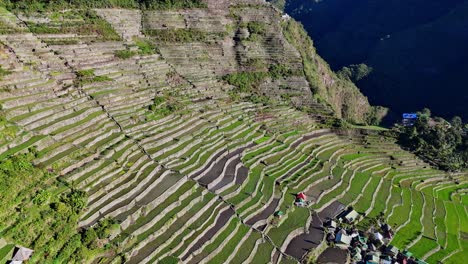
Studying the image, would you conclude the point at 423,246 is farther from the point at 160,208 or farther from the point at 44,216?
the point at 44,216

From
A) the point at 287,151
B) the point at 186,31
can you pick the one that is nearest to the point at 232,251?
the point at 287,151

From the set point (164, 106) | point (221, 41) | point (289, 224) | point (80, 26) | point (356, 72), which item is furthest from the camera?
Result: point (356, 72)

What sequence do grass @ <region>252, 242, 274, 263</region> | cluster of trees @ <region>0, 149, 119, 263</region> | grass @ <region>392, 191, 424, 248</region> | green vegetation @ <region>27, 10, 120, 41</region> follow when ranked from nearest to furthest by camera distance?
1. cluster of trees @ <region>0, 149, 119, 263</region>
2. grass @ <region>252, 242, 274, 263</region>
3. grass @ <region>392, 191, 424, 248</region>
4. green vegetation @ <region>27, 10, 120, 41</region>

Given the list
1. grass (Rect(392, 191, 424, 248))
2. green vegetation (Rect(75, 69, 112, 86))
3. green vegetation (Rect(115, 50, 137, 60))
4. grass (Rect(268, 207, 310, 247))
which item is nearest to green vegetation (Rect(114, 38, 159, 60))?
green vegetation (Rect(115, 50, 137, 60))

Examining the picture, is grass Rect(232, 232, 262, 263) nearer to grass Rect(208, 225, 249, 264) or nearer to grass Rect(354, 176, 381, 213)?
grass Rect(208, 225, 249, 264)

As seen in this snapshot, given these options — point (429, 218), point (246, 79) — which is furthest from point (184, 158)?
point (429, 218)

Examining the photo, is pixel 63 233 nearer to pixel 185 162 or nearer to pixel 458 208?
pixel 185 162

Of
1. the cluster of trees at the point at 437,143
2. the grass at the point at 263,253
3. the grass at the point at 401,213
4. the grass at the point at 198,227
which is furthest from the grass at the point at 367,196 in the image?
the grass at the point at 198,227
